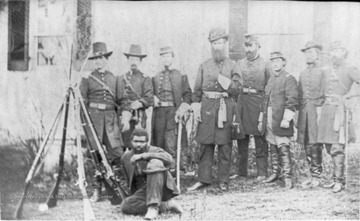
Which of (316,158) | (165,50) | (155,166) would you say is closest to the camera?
(155,166)

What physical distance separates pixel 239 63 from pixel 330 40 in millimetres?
935

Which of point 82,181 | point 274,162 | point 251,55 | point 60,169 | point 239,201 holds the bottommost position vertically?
point 239,201

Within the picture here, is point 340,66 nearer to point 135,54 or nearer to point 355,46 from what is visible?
point 355,46

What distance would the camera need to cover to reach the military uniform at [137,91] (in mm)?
7543

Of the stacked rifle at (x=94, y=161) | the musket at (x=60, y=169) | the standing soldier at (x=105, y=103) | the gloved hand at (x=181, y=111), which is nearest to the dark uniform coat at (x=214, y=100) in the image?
the gloved hand at (x=181, y=111)

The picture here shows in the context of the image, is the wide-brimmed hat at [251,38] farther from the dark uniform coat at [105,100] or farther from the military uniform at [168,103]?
the dark uniform coat at [105,100]

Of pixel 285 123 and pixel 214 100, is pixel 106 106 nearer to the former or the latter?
pixel 214 100

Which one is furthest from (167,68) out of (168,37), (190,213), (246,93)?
(190,213)

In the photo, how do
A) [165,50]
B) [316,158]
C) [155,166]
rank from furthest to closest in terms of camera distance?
[316,158] < [165,50] < [155,166]

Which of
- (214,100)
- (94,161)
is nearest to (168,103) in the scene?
(214,100)

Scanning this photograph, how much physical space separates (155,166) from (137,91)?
0.78 meters

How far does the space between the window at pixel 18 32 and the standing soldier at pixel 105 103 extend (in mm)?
683

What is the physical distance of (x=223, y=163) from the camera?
7574 millimetres

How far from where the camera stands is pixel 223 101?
7.55 meters
